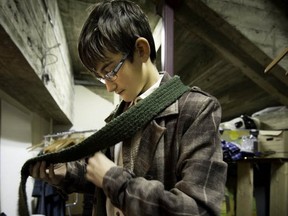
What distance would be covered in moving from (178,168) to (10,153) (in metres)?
2.58

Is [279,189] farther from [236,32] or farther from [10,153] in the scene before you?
[10,153]

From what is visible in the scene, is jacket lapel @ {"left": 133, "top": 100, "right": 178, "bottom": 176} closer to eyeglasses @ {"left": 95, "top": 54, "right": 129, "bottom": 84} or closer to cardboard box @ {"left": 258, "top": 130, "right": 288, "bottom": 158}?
eyeglasses @ {"left": 95, "top": 54, "right": 129, "bottom": 84}

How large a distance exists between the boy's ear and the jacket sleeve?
8.1 inches

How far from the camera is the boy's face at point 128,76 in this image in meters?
0.70

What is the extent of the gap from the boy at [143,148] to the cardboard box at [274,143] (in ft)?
5.70

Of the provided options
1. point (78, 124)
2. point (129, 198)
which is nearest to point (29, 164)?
point (129, 198)

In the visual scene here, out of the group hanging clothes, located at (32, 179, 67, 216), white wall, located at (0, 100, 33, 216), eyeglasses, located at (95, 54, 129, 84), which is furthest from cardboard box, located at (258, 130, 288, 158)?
white wall, located at (0, 100, 33, 216)

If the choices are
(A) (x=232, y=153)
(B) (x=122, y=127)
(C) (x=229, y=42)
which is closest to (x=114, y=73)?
(B) (x=122, y=127)

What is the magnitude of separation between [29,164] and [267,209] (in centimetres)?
227

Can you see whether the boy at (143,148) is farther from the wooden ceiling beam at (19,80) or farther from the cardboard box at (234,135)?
the cardboard box at (234,135)

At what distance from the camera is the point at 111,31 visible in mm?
675

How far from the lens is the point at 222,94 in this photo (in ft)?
12.0

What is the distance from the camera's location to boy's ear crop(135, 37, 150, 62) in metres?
0.69

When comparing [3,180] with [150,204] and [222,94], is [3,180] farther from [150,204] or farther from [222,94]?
[222,94]
